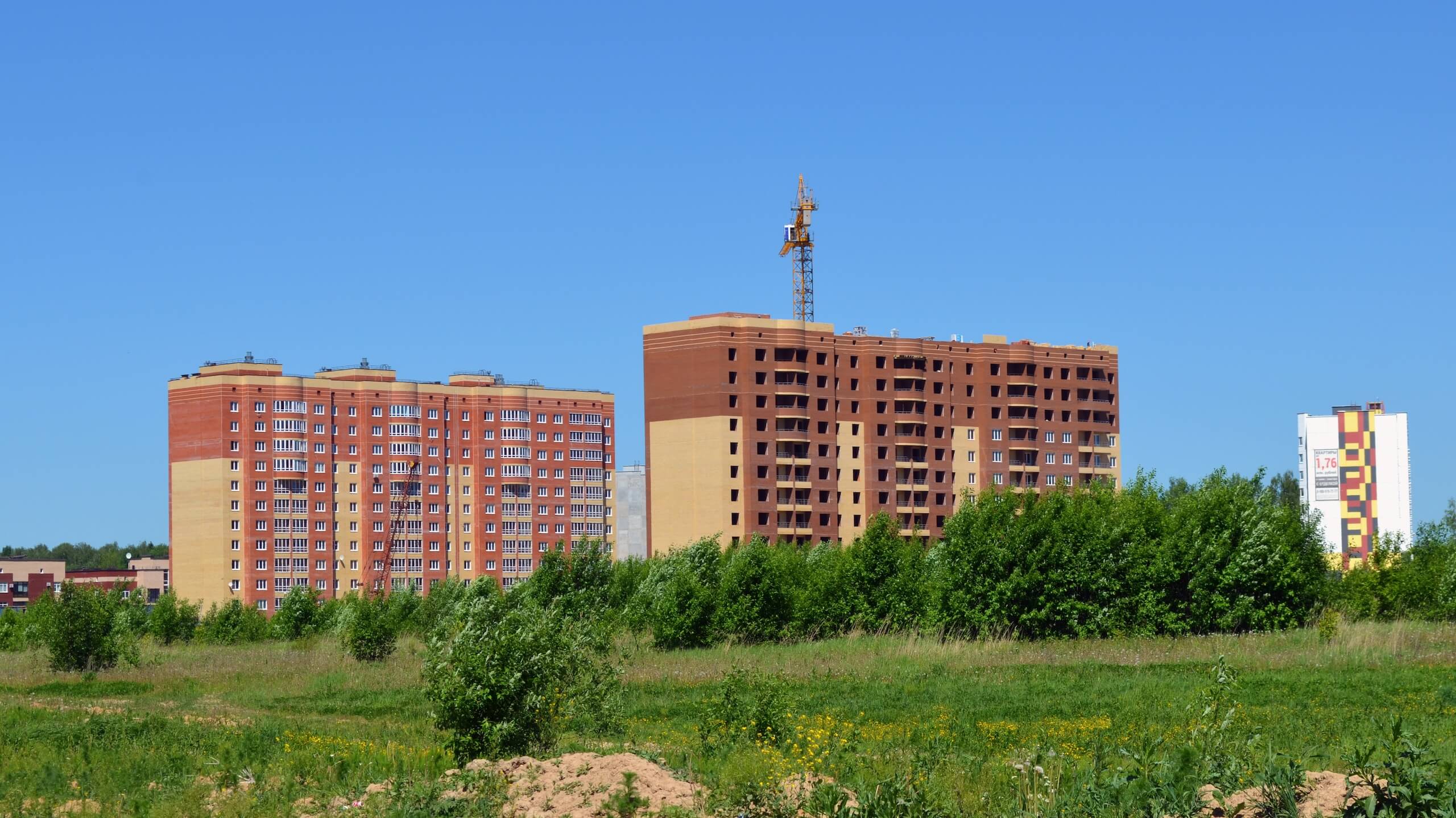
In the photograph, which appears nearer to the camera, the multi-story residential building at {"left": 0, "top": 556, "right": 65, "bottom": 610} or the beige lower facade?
the beige lower facade

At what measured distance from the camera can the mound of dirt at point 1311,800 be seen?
670 inches

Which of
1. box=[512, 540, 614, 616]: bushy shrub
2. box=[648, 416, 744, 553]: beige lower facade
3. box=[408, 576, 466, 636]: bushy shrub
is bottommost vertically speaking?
box=[408, 576, 466, 636]: bushy shrub

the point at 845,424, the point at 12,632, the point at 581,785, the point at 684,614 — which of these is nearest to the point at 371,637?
the point at 684,614

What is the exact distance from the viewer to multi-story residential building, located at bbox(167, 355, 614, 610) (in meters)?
148

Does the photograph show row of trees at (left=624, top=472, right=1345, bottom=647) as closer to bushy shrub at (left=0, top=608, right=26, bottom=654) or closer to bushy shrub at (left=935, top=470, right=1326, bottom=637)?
bushy shrub at (left=935, top=470, right=1326, bottom=637)

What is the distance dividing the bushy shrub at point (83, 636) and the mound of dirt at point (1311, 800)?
147ft

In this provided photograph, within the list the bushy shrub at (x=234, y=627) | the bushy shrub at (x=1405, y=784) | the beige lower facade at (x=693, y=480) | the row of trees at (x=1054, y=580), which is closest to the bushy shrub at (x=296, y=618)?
the bushy shrub at (x=234, y=627)

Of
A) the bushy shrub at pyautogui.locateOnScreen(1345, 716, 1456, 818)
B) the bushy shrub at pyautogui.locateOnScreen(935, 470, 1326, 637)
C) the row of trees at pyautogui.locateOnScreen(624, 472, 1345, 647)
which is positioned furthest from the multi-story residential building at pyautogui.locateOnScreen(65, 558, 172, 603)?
the bushy shrub at pyautogui.locateOnScreen(1345, 716, 1456, 818)

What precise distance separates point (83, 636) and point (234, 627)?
52788 millimetres

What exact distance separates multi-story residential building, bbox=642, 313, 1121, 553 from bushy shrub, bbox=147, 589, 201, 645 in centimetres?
3772

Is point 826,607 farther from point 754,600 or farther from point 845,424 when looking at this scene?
point 845,424

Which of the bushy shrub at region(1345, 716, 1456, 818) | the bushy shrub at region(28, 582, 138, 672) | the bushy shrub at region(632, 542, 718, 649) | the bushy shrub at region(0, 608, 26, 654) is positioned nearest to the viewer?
the bushy shrub at region(1345, 716, 1456, 818)

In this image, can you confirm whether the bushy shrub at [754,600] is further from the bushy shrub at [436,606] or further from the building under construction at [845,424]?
the building under construction at [845,424]

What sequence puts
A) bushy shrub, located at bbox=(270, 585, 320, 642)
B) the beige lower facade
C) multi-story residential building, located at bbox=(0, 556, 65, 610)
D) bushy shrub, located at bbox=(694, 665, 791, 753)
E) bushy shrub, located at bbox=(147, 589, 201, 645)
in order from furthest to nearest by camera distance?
multi-story residential building, located at bbox=(0, 556, 65, 610) → the beige lower facade → bushy shrub, located at bbox=(270, 585, 320, 642) → bushy shrub, located at bbox=(147, 589, 201, 645) → bushy shrub, located at bbox=(694, 665, 791, 753)
